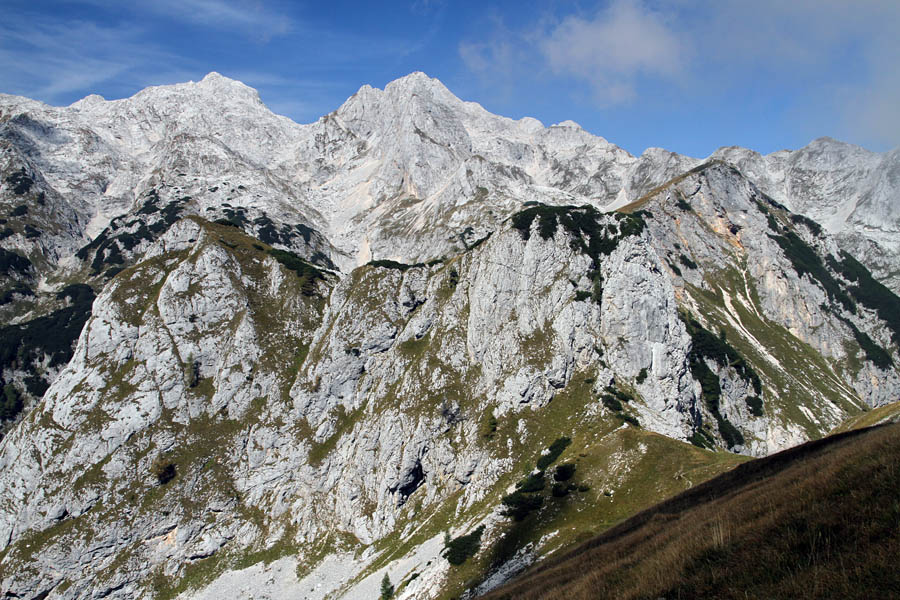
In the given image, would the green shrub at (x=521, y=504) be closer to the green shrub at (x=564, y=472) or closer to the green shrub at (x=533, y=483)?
the green shrub at (x=533, y=483)

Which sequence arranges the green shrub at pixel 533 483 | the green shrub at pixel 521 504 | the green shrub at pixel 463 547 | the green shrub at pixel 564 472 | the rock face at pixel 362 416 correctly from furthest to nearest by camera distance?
the rock face at pixel 362 416
the green shrub at pixel 533 483
the green shrub at pixel 564 472
the green shrub at pixel 521 504
the green shrub at pixel 463 547

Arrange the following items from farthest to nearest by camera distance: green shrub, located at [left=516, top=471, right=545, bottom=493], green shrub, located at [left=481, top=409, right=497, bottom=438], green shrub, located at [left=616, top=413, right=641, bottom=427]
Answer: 1. green shrub, located at [left=481, top=409, right=497, bottom=438]
2. green shrub, located at [left=616, top=413, right=641, bottom=427]
3. green shrub, located at [left=516, top=471, right=545, bottom=493]

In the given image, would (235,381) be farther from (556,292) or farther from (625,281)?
(625,281)

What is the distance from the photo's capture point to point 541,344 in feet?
339

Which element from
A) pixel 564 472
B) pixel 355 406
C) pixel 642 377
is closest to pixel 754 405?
pixel 642 377

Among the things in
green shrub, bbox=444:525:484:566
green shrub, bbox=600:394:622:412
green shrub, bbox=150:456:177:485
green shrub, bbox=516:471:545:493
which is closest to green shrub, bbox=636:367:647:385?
green shrub, bbox=600:394:622:412

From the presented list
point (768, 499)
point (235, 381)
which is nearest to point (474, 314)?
point (235, 381)

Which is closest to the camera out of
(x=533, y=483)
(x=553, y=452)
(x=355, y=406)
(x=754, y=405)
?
(x=533, y=483)

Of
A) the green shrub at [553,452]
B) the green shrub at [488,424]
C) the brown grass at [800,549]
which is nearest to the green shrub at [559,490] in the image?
the green shrub at [553,452]

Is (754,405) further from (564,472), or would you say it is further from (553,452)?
(564,472)

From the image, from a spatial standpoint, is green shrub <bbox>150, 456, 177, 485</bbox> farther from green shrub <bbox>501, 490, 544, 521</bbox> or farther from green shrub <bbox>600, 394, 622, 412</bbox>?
green shrub <bbox>600, 394, 622, 412</bbox>

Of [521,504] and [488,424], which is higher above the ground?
[488,424]

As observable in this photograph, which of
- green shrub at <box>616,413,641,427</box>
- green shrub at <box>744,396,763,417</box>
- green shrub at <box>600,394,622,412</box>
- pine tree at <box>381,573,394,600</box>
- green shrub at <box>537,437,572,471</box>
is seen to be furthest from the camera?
green shrub at <box>744,396,763,417</box>

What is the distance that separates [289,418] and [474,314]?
54.6 m
